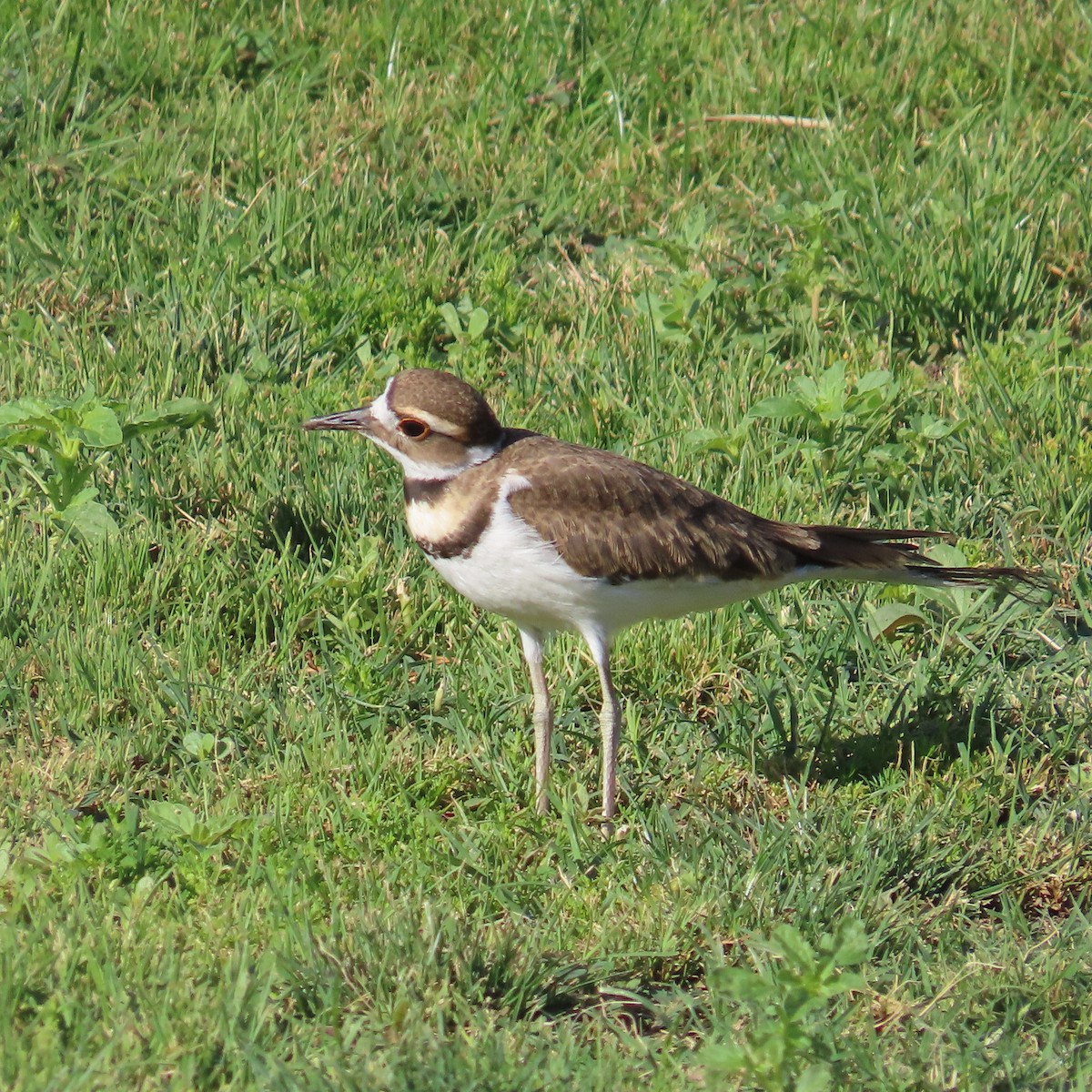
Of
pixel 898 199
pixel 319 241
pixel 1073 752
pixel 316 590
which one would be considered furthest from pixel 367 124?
pixel 1073 752

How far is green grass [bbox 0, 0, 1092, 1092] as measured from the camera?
3748 mm

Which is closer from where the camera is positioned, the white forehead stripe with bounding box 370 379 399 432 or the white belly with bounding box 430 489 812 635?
the white belly with bounding box 430 489 812 635

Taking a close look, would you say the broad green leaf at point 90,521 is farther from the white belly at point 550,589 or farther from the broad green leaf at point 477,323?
the broad green leaf at point 477,323

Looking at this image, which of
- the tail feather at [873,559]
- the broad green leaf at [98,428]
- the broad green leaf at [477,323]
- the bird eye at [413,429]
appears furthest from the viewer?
the broad green leaf at [477,323]

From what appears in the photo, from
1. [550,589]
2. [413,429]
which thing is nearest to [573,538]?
[550,589]

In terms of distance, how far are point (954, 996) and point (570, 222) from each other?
4.24 metres

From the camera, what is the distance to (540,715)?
15.6ft

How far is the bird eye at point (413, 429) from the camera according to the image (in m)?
4.58

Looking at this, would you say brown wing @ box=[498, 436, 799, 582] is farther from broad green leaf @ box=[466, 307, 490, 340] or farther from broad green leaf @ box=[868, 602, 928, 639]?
broad green leaf @ box=[466, 307, 490, 340]

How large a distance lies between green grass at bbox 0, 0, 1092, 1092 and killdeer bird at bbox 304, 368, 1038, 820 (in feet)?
1.42

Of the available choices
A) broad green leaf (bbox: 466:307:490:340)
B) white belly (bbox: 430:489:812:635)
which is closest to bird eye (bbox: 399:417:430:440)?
white belly (bbox: 430:489:812:635)

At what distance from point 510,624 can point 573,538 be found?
3.17ft

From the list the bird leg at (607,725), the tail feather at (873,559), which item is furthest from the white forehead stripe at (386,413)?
the tail feather at (873,559)

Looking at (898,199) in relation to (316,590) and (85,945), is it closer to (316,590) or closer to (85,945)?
(316,590)
